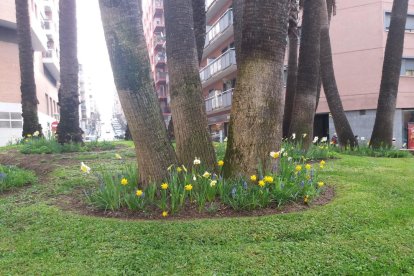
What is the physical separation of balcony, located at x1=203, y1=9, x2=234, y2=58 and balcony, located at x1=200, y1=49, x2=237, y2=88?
1.80 metres

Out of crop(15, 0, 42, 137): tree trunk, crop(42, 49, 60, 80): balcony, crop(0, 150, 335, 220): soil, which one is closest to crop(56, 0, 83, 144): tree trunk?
crop(15, 0, 42, 137): tree trunk

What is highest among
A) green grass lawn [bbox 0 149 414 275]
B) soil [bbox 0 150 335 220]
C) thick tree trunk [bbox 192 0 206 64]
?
thick tree trunk [bbox 192 0 206 64]

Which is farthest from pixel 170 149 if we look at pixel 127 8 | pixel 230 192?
pixel 127 8

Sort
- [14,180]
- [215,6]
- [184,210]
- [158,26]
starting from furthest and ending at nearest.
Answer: [158,26] < [215,6] < [14,180] < [184,210]

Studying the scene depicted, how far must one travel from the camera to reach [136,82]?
366 centimetres

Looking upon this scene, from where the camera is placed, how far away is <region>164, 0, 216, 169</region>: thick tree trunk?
4.36 metres

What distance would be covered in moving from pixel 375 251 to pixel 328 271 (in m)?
0.49

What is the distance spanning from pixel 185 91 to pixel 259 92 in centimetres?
103

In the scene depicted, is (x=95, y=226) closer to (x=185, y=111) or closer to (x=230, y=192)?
(x=230, y=192)

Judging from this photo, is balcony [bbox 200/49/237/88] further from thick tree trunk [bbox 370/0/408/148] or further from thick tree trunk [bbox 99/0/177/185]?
thick tree trunk [bbox 99/0/177/185]

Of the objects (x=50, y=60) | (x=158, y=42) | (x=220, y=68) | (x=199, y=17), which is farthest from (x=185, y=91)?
(x=158, y=42)

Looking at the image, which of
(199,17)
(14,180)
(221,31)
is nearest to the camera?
(14,180)

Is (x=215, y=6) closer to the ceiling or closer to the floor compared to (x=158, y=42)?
closer to the floor

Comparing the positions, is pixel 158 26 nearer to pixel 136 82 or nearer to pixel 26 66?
pixel 26 66
